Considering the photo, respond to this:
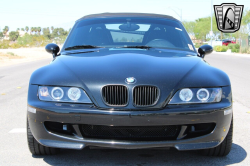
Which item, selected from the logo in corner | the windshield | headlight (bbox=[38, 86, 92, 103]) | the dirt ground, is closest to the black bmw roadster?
headlight (bbox=[38, 86, 92, 103])

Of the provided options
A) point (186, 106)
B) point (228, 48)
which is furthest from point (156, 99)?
point (228, 48)

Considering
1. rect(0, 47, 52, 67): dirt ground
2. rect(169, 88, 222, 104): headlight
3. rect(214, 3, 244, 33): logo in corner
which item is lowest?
rect(0, 47, 52, 67): dirt ground

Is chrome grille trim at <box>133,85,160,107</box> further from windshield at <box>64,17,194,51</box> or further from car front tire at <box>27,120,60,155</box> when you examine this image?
windshield at <box>64,17,194,51</box>

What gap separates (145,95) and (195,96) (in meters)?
0.45

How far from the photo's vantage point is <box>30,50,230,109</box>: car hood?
3447mm

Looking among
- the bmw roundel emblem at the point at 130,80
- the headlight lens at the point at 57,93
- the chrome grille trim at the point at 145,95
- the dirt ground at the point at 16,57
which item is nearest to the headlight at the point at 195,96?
the chrome grille trim at the point at 145,95

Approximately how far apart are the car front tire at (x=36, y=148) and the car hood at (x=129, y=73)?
55 cm

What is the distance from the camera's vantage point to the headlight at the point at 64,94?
3.43 m

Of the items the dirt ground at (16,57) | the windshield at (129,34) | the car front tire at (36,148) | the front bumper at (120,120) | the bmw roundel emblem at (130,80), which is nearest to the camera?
the front bumper at (120,120)

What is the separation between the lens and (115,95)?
3391 mm

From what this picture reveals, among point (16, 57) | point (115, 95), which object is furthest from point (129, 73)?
point (16, 57)

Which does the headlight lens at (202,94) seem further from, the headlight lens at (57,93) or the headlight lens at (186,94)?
the headlight lens at (57,93)

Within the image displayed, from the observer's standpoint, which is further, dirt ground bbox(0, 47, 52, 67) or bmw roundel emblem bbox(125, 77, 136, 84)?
dirt ground bbox(0, 47, 52, 67)

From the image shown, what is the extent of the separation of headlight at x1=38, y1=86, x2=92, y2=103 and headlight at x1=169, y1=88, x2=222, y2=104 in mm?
773
